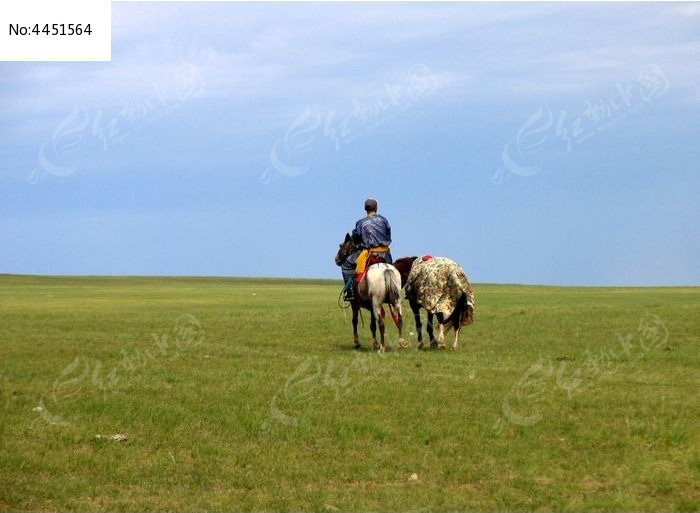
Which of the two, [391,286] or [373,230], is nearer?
[391,286]

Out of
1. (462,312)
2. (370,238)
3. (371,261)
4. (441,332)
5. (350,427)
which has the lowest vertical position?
(350,427)

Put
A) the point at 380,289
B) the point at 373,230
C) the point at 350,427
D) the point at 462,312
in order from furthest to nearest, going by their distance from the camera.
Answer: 1. the point at 462,312
2. the point at 373,230
3. the point at 380,289
4. the point at 350,427

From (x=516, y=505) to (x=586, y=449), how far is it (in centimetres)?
249

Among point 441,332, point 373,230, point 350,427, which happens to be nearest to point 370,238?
point 373,230

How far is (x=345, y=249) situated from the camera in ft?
76.6

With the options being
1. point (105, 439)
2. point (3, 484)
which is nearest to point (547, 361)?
point (105, 439)

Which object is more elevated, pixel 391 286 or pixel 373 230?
pixel 373 230

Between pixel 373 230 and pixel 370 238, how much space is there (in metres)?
0.19

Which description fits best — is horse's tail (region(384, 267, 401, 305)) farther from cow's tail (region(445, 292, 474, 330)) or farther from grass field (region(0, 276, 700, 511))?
cow's tail (region(445, 292, 474, 330))

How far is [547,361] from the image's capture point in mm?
20688

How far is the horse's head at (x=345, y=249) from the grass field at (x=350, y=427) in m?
2.05

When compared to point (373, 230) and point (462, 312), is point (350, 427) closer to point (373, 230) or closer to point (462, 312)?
point (373, 230)

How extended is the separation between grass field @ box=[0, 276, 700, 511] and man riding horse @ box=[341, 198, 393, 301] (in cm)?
198

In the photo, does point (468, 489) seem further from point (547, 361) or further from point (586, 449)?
point (547, 361)
